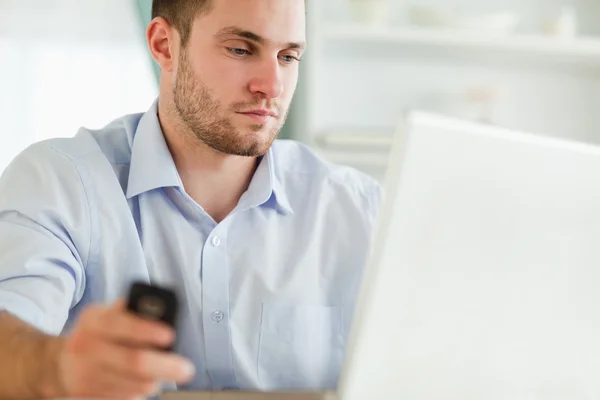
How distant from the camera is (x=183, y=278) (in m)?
1.25

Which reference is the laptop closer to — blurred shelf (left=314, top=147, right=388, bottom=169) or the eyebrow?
the eyebrow

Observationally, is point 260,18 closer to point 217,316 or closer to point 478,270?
point 217,316

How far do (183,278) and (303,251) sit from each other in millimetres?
217

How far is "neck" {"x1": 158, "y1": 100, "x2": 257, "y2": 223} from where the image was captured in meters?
1.36

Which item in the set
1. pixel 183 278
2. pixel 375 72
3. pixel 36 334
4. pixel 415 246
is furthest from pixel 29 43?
pixel 415 246

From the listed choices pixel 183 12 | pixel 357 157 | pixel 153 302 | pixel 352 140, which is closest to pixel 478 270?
pixel 153 302

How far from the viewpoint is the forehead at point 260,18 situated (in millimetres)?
1320

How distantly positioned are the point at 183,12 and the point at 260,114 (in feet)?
0.85

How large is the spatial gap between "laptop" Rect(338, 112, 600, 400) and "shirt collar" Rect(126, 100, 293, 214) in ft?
2.02

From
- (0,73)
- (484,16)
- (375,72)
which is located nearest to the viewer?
(0,73)

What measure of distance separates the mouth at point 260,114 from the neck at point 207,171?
0.10m

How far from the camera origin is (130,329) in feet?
1.93

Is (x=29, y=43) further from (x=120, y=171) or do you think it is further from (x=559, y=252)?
(x=559, y=252)

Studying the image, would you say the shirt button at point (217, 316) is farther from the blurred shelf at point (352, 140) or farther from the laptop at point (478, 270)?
the blurred shelf at point (352, 140)
